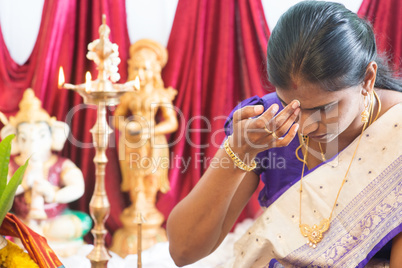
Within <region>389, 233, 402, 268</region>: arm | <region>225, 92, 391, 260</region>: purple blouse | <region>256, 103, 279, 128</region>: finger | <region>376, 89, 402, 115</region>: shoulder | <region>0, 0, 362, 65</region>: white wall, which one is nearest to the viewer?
<region>256, 103, 279, 128</region>: finger

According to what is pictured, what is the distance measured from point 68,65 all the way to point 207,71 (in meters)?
0.60

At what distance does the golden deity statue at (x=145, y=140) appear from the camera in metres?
2.00

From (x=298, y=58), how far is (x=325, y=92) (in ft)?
0.28

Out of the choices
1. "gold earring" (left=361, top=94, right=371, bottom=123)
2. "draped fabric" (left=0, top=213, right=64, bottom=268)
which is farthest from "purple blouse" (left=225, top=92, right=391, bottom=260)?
"draped fabric" (left=0, top=213, right=64, bottom=268)

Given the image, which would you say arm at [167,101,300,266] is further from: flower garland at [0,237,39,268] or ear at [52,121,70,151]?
ear at [52,121,70,151]

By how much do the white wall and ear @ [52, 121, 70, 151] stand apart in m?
0.33

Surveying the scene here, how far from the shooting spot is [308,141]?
1.21m

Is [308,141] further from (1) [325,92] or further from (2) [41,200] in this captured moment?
(2) [41,200]

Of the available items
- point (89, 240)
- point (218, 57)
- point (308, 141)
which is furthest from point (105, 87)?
point (89, 240)

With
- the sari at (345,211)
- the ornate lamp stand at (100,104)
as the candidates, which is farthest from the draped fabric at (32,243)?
the sari at (345,211)

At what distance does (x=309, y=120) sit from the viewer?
3.15 ft

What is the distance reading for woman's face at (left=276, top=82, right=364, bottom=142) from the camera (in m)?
0.93

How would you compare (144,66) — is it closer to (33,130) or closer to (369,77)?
(33,130)

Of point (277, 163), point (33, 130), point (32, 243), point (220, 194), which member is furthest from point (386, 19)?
point (32, 243)
